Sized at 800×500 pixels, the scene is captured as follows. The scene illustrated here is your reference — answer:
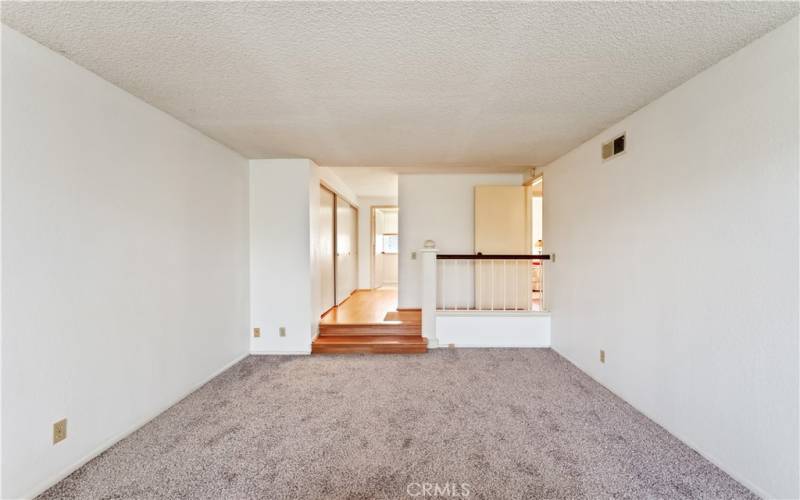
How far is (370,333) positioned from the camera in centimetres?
403

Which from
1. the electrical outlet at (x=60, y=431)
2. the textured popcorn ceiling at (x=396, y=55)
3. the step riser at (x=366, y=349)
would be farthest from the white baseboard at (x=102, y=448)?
the textured popcorn ceiling at (x=396, y=55)

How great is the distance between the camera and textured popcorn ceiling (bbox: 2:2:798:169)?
1.38 m

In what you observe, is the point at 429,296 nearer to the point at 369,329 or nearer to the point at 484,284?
the point at 369,329

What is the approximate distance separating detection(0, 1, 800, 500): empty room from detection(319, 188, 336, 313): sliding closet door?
48.3 inches

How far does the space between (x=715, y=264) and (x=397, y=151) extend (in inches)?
106

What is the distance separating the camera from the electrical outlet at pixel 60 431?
5.55ft

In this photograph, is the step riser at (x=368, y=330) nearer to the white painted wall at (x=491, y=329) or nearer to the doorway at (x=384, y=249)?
the white painted wall at (x=491, y=329)

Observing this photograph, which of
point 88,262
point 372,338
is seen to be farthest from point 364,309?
point 88,262

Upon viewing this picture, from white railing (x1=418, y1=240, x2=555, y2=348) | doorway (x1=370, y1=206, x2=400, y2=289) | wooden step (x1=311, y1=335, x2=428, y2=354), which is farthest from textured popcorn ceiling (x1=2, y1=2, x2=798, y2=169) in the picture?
doorway (x1=370, y1=206, x2=400, y2=289)

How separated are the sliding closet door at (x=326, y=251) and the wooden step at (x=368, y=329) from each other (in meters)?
0.54

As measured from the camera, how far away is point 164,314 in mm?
2449

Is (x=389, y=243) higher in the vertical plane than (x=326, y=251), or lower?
higher

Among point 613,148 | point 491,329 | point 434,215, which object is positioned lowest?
point 491,329

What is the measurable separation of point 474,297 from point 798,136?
148 inches
